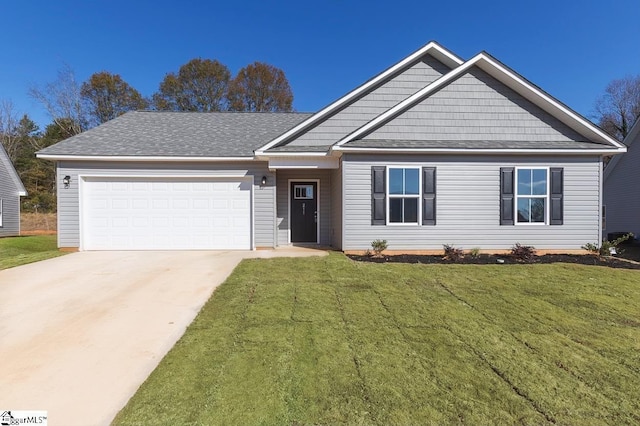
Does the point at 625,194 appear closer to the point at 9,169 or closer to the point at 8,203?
the point at 8,203

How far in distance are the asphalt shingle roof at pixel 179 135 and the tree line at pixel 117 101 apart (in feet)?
63.1

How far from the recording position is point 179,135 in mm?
11547

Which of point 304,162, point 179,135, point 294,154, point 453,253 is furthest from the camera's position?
point 179,135

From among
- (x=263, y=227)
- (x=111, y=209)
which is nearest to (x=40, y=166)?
(x=111, y=209)

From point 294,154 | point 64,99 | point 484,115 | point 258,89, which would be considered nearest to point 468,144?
point 484,115

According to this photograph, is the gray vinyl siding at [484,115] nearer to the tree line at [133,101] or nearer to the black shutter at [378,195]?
the black shutter at [378,195]

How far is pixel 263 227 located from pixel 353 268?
159 inches

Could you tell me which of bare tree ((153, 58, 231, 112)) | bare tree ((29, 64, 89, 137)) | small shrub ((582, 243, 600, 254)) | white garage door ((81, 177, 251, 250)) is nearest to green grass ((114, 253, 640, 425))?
small shrub ((582, 243, 600, 254))

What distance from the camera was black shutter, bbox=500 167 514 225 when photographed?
29.7 ft

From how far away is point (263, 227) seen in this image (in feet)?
33.8

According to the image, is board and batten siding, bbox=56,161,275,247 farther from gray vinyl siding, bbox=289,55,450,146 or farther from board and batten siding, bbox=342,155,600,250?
board and batten siding, bbox=342,155,600,250

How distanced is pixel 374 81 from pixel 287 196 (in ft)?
14.8

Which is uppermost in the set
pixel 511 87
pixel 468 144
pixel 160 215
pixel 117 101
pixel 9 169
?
pixel 117 101

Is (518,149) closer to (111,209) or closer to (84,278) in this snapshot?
(84,278)
